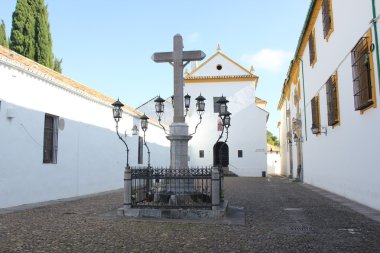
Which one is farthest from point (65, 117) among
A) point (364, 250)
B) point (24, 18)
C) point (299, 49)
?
point (299, 49)

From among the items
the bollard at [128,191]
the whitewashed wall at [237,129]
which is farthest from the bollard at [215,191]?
the whitewashed wall at [237,129]

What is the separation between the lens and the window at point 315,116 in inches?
495

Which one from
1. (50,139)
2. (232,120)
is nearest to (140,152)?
(50,139)

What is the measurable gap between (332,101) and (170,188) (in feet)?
19.5

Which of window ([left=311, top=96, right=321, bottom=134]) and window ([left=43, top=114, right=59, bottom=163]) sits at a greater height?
window ([left=311, top=96, right=321, bottom=134])

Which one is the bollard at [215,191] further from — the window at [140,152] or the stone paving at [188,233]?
the window at [140,152]

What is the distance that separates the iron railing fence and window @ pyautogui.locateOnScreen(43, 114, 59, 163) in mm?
3797

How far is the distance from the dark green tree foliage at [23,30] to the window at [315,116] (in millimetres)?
14314

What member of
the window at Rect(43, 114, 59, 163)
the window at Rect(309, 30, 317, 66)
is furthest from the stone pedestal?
the window at Rect(309, 30, 317, 66)

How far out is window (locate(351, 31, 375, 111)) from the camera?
23.0ft

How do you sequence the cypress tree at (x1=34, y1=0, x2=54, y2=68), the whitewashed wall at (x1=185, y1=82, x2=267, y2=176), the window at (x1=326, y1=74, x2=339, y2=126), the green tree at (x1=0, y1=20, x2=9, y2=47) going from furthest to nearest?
the whitewashed wall at (x1=185, y1=82, x2=267, y2=176)
the green tree at (x1=0, y1=20, x2=9, y2=47)
the cypress tree at (x1=34, y1=0, x2=54, y2=68)
the window at (x1=326, y1=74, x2=339, y2=126)

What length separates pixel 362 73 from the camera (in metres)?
7.46

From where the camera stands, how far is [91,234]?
5.23 metres

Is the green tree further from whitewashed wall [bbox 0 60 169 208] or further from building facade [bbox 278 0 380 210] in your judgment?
building facade [bbox 278 0 380 210]
